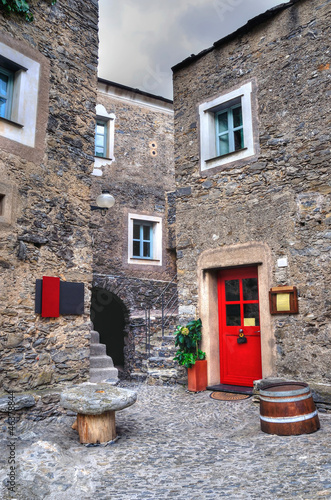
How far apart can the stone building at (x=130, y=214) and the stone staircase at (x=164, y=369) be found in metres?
1.71

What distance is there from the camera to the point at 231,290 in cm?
647

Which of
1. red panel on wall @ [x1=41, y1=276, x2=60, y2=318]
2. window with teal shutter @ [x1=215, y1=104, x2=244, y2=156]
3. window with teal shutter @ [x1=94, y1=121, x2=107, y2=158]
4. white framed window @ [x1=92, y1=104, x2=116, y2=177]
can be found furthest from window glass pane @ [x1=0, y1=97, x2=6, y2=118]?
window with teal shutter @ [x1=94, y1=121, x2=107, y2=158]

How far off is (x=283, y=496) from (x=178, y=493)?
28.2 inches

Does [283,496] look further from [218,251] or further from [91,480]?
[218,251]

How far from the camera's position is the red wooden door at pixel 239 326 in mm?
6078

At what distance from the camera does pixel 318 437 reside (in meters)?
3.81

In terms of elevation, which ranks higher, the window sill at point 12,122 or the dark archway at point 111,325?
the window sill at point 12,122

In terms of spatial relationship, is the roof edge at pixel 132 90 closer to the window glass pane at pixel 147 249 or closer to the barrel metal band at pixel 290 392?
the window glass pane at pixel 147 249

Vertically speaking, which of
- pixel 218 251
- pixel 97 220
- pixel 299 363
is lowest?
pixel 299 363

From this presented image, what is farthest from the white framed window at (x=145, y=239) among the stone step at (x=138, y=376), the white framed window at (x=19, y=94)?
the white framed window at (x=19, y=94)

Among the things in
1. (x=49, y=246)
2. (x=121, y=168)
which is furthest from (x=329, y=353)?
(x=121, y=168)

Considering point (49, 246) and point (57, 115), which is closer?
point (49, 246)

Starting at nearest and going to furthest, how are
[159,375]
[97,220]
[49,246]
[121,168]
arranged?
[49,246] → [159,375] → [97,220] → [121,168]

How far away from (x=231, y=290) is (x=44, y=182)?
330 centimetres
